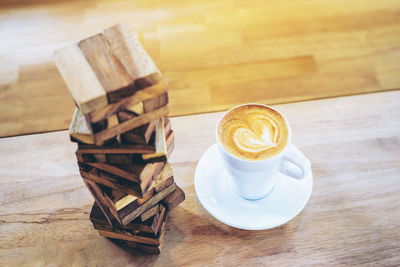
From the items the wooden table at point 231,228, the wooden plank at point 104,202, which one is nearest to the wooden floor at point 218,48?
the wooden table at point 231,228

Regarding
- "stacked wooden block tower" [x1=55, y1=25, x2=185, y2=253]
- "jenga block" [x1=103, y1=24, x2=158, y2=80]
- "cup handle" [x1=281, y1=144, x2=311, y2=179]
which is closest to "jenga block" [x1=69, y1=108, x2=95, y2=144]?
"stacked wooden block tower" [x1=55, y1=25, x2=185, y2=253]

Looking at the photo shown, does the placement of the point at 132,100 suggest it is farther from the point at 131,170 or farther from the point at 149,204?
the point at 149,204

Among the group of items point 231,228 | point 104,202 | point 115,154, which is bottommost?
point 231,228

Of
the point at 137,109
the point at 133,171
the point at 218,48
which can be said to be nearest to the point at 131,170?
the point at 133,171

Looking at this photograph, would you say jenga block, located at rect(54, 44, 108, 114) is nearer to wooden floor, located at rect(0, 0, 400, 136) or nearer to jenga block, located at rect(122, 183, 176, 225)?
jenga block, located at rect(122, 183, 176, 225)

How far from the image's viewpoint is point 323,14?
3.86ft

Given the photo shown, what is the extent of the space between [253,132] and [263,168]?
0.25ft

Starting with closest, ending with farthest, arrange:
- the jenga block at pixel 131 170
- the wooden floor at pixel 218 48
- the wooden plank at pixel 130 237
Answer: the jenga block at pixel 131 170, the wooden plank at pixel 130 237, the wooden floor at pixel 218 48

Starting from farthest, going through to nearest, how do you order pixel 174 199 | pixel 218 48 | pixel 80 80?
pixel 218 48
pixel 174 199
pixel 80 80

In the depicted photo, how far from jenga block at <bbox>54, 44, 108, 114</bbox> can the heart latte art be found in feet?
0.88

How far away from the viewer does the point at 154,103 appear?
1.66ft

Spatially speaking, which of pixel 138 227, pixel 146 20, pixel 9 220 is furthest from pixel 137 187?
pixel 146 20

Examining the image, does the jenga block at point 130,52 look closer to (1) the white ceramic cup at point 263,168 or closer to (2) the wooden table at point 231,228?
(1) the white ceramic cup at point 263,168

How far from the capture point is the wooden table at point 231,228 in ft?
2.20
